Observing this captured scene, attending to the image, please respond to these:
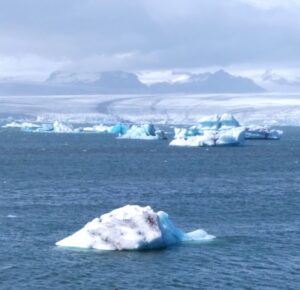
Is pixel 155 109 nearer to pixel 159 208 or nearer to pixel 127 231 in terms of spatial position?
pixel 159 208

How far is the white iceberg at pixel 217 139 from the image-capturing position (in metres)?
75.3

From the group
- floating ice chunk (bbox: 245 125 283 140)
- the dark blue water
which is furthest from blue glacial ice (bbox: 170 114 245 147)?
the dark blue water

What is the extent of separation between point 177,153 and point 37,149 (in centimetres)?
1099

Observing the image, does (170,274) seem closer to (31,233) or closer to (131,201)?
(31,233)

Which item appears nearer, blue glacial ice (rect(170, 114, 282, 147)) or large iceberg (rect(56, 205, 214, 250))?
large iceberg (rect(56, 205, 214, 250))

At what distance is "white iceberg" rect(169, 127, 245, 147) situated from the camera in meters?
75.3

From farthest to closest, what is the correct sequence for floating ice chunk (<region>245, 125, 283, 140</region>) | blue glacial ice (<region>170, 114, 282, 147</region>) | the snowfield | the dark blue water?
the snowfield
floating ice chunk (<region>245, 125, 283, 140</region>)
blue glacial ice (<region>170, 114, 282, 147</region>)
the dark blue water

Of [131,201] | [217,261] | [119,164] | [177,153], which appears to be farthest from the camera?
[177,153]

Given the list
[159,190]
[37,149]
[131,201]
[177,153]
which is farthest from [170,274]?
[37,149]

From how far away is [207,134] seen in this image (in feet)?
252

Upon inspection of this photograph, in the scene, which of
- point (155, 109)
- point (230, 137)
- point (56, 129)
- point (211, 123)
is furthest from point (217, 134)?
point (155, 109)

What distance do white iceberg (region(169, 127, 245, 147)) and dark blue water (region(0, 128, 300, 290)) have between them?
62.1ft

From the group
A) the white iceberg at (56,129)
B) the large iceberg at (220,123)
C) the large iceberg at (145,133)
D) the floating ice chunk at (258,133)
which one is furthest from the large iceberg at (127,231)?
the white iceberg at (56,129)

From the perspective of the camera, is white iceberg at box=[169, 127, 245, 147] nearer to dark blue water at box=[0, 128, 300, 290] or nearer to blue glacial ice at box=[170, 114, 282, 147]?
blue glacial ice at box=[170, 114, 282, 147]
